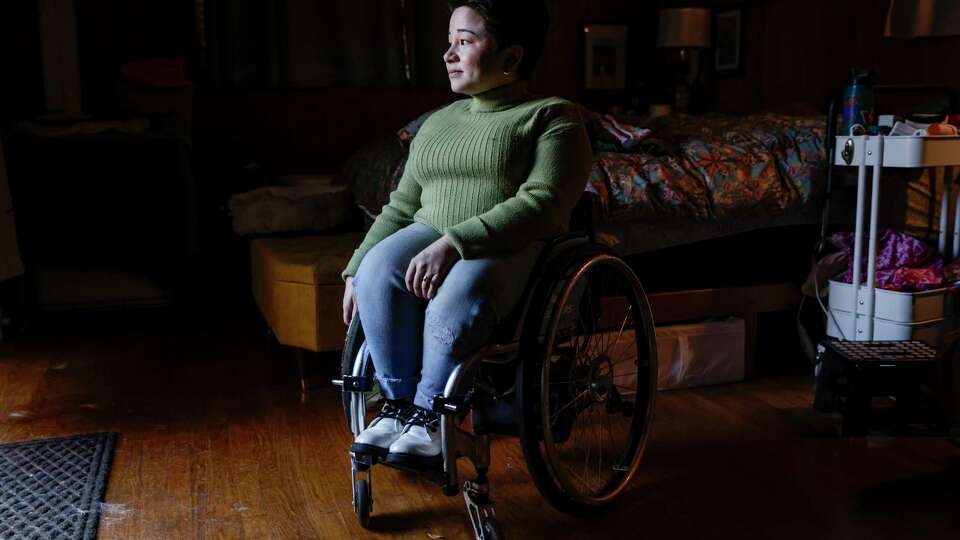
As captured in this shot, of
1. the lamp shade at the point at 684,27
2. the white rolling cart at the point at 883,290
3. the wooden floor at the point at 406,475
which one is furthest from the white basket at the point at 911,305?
the lamp shade at the point at 684,27

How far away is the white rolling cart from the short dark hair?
115 cm

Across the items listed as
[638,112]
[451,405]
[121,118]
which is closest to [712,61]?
[638,112]

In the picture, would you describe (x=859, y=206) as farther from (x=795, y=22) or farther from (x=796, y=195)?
(x=795, y=22)

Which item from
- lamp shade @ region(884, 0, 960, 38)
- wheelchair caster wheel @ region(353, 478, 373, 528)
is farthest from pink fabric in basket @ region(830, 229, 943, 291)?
wheelchair caster wheel @ region(353, 478, 373, 528)

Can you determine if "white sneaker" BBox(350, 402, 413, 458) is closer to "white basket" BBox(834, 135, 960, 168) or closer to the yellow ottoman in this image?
the yellow ottoman

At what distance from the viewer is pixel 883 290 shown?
8.11ft

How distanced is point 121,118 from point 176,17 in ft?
3.20

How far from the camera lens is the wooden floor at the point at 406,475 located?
1.78 meters

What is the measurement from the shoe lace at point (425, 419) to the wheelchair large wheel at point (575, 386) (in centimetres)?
15

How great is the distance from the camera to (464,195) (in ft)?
5.64

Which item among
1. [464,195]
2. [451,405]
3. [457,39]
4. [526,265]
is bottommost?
[451,405]

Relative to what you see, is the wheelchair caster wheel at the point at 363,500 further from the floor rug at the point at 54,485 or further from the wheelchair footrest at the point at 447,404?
the floor rug at the point at 54,485

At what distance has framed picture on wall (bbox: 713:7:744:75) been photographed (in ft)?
16.3

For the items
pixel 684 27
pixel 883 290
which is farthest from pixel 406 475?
pixel 684 27
